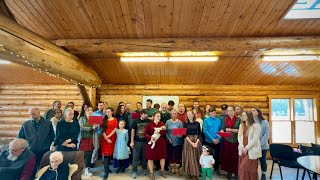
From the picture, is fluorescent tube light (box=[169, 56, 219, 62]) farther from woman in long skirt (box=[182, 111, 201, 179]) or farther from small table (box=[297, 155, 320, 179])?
small table (box=[297, 155, 320, 179])

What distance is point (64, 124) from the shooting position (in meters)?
5.20

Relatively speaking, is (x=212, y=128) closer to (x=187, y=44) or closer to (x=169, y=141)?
(x=169, y=141)

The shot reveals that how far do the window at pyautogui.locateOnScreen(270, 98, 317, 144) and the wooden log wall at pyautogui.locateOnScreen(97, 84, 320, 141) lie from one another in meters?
0.29

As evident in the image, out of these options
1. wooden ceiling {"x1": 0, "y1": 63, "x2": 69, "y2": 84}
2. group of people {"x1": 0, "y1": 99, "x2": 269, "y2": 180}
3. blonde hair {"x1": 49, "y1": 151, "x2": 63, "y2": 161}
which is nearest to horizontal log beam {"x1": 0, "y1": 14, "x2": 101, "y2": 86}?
group of people {"x1": 0, "y1": 99, "x2": 269, "y2": 180}

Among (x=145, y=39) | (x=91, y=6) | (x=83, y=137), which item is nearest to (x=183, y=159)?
(x=83, y=137)

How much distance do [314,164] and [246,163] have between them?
119 cm

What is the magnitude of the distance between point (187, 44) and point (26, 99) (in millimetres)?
7799

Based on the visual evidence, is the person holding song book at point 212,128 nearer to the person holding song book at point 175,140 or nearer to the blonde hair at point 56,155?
the person holding song book at point 175,140

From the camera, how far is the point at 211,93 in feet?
32.2

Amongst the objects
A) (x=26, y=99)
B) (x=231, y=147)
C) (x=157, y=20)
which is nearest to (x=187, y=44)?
(x=157, y=20)

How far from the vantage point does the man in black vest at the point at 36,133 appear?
469 centimetres

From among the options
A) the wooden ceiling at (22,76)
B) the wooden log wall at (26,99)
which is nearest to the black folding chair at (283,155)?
the wooden log wall at (26,99)

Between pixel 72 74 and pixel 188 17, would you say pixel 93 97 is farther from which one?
pixel 188 17

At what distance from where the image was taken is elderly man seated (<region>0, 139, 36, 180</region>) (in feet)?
11.1
